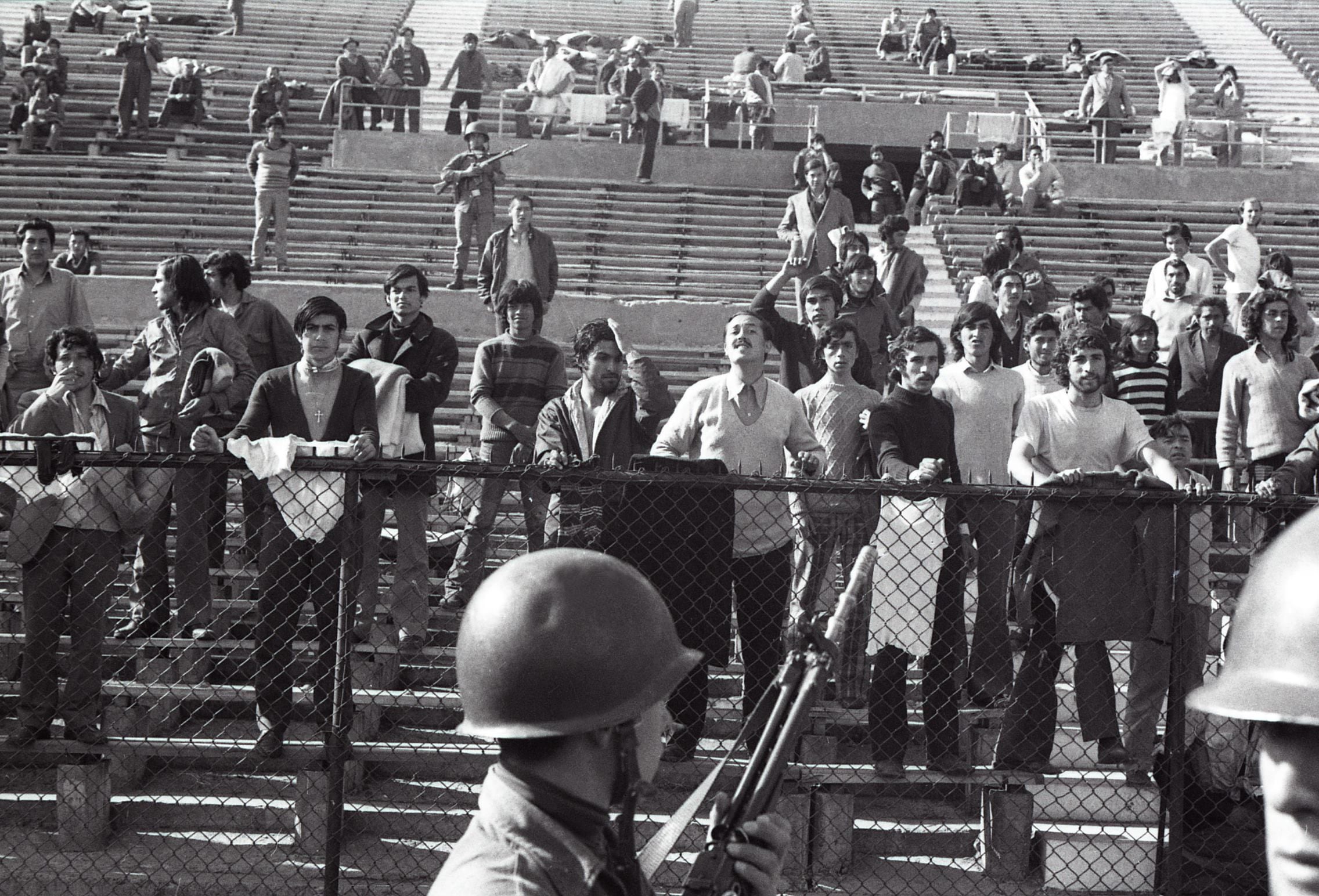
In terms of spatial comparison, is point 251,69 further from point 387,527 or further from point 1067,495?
point 1067,495

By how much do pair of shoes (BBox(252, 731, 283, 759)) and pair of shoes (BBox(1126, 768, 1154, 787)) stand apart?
331 centimetres

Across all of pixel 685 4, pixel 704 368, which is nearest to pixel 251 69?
pixel 685 4

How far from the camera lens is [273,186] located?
1728 centimetres

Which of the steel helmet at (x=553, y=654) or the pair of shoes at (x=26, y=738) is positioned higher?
the steel helmet at (x=553, y=654)

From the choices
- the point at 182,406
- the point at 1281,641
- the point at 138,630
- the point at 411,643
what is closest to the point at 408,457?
the point at 411,643

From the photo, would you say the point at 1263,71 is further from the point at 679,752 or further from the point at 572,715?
the point at 572,715

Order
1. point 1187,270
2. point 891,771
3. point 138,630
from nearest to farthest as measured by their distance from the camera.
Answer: point 891,771 < point 138,630 < point 1187,270

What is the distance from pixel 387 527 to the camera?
7.87 metres

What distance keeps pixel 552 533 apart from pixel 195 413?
114 inches

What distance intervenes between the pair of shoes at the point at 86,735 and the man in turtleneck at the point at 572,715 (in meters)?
3.93

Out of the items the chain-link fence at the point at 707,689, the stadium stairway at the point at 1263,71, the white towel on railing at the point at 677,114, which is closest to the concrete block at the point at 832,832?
the chain-link fence at the point at 707,689

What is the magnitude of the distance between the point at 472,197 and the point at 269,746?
36.2 ft

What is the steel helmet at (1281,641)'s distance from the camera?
156cm

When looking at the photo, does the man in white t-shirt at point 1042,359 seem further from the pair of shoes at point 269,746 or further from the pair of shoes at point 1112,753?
the pair of shoes at point 269,746
